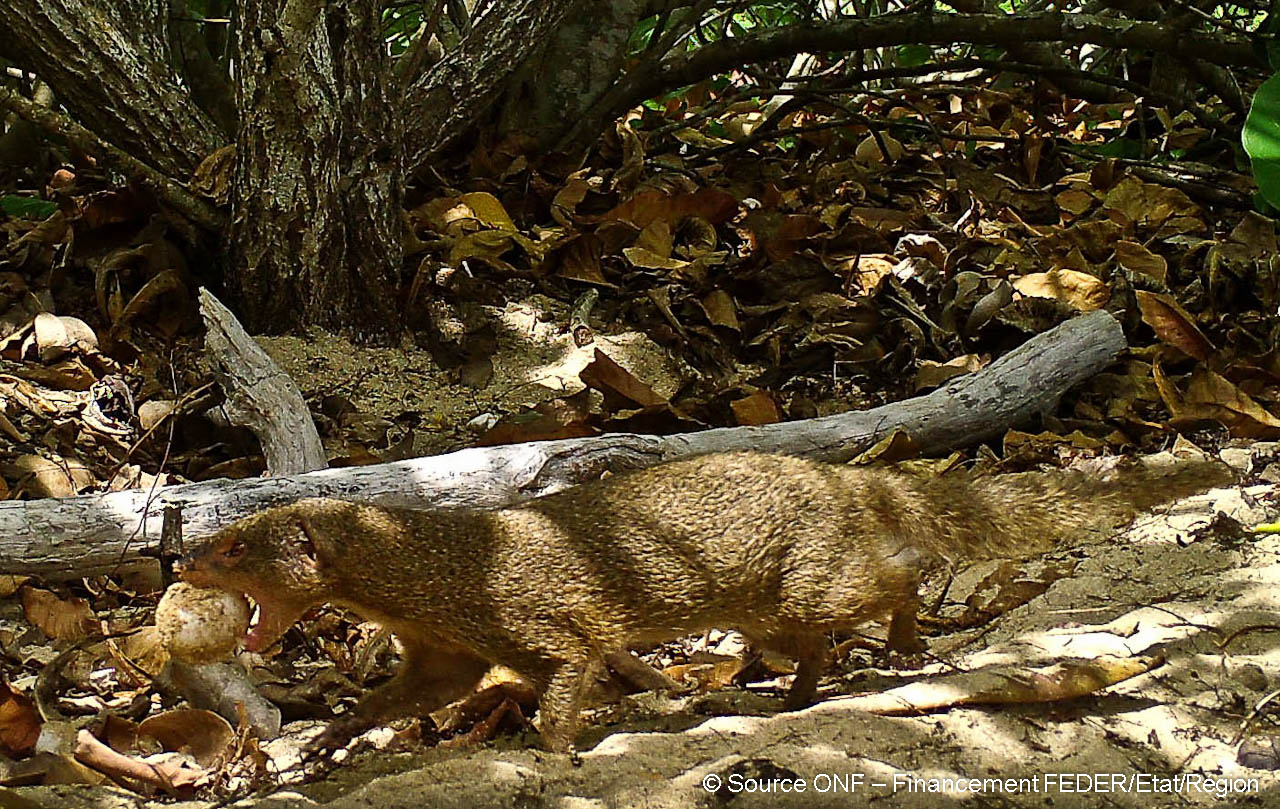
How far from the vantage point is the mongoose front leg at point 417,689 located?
2754 millimetres

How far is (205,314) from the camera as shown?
3.72 metres

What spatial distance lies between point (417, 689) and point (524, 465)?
30.2 inches

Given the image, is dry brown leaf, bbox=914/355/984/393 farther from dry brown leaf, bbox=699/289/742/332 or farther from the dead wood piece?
the dead wood piece

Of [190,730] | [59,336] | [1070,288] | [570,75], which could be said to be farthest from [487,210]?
[190,730]

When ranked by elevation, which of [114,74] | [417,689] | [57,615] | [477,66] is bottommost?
[417,689]

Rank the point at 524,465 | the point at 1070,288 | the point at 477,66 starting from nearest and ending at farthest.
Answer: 1. the point at 524,465
2. the point at 1070,288
3. the point at 477,66

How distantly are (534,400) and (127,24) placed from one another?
6.72 feet

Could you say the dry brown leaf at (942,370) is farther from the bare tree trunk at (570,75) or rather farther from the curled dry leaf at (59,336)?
the curled dry leaf at (59,336)

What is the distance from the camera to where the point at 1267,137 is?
12.6 feet

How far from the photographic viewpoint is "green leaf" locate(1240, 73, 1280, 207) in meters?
3.82

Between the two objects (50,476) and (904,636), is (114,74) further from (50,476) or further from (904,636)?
(904,636)

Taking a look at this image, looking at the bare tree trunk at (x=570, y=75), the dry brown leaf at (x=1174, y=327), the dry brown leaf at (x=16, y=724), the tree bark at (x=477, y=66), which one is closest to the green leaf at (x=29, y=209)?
Result: the tree bark at (x=477, y=66)

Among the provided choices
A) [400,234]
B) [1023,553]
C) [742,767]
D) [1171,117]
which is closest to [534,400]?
[400,234]

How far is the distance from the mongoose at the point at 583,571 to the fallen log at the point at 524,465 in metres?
0.39
